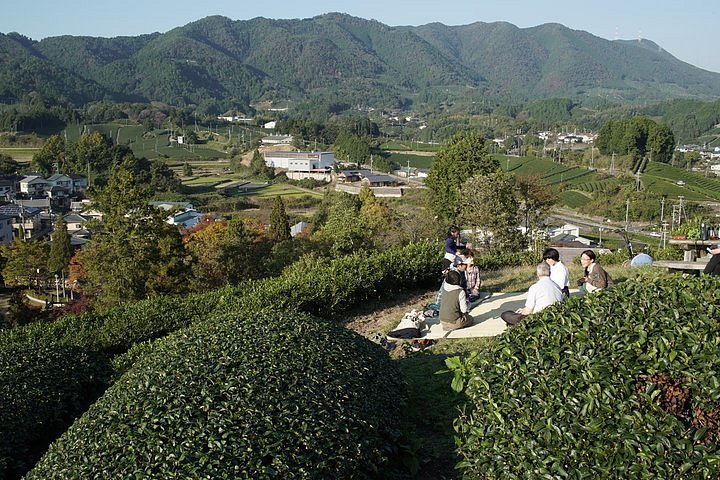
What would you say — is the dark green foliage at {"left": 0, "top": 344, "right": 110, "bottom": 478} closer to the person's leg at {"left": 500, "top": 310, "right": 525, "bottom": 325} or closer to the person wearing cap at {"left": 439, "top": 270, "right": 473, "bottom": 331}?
the person wearing cap at {"left": 439, "top": 270, "right": 473, "bottom": 331}

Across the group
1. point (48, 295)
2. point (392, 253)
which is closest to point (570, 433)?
point (392, 253)

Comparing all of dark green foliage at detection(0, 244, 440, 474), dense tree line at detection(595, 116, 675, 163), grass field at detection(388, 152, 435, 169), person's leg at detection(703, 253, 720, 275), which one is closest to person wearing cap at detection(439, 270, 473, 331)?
dark green foliage at detection(0, 244, 440, 474)

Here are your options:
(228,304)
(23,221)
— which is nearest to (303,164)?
(23,221)

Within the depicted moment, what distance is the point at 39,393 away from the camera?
4902 millimetres

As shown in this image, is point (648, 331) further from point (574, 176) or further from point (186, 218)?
point (574, 176)

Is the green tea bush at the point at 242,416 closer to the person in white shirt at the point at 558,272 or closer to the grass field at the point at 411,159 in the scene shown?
the person in white shirt at the point at 558,272

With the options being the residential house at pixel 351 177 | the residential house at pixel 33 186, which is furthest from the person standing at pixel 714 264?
the residential house at pixel 351 177

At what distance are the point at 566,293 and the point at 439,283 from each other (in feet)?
12.6

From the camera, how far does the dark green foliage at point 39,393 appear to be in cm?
447

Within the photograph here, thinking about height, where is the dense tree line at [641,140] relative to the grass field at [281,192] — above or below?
above

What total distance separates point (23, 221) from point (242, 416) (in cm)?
5115

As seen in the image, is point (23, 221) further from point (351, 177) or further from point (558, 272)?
point (558, 272)

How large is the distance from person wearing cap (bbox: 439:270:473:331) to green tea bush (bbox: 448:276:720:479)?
4.28 m

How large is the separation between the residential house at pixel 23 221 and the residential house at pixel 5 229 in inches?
11.4
